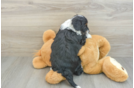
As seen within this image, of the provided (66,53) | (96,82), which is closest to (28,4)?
(66,53)

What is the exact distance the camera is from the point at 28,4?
1146mm

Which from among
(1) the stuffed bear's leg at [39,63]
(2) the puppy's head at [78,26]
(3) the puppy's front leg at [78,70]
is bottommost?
(1) the stuffed bear's leg at [39,63]

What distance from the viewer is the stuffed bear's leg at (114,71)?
3.01 feet

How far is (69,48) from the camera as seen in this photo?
900mm

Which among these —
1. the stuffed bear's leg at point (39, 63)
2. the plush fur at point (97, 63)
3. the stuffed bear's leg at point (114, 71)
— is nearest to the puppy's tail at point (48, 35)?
the stuffed bear's leg at point (39, 63)

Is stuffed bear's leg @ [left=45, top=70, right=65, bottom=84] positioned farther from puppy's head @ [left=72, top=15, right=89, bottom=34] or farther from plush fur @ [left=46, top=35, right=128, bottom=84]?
puppy's head @ [left=72, top=15, right=89, bottom=34]

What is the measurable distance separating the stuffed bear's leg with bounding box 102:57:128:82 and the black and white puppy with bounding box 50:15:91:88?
0.70ft

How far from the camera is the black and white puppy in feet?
2.93

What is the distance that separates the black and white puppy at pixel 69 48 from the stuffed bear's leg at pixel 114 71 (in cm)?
21

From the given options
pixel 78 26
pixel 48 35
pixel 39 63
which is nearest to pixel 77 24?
pixel 78 26

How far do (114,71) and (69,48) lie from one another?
372 millimetres

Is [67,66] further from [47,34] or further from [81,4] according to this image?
[81,4]

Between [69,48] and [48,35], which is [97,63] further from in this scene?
[48,35]

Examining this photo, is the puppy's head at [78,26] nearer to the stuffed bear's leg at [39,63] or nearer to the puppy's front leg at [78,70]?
the puppy's front leg at [78,70]
